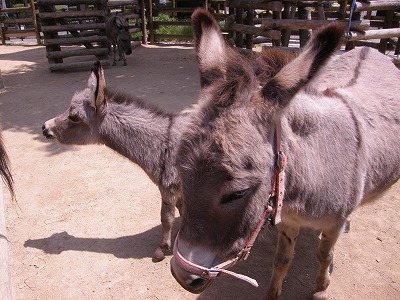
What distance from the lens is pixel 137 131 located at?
11.2 feet

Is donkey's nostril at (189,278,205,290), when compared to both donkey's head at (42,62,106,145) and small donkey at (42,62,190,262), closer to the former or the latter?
small donkey at (42,62,190,262)

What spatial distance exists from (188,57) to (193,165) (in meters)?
11.5

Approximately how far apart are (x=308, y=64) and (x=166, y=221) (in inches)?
92.7

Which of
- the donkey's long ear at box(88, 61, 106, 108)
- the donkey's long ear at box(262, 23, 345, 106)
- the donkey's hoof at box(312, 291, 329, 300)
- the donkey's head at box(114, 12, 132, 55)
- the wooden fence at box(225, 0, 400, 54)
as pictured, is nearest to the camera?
the donkey's long ear at box(262, 23, 345, 106)

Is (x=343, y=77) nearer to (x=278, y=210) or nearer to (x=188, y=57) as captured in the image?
(x=278, y=210)

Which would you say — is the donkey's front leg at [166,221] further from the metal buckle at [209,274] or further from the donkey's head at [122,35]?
the donkey's head at [122,35]

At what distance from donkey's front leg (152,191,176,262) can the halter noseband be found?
1.66 m

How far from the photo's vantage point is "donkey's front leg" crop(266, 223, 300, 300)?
8.46 feet

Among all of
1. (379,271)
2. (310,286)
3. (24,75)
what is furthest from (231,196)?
(24,75)

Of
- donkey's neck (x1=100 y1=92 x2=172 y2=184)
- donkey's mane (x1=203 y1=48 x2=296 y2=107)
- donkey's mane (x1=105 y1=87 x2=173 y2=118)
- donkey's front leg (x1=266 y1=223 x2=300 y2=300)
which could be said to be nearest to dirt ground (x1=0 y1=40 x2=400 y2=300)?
donkey's front leg (x1=266 y1=223 x2=300 y2=300)

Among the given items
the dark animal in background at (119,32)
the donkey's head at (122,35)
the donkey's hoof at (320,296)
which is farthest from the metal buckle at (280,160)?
the donkey's head at (122,35)

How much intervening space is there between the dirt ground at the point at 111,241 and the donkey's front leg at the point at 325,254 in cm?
14

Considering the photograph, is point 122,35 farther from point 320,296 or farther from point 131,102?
point 320,296

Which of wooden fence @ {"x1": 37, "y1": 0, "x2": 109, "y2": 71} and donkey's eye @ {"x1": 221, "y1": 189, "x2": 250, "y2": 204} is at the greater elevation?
wooden fence @ {"x1": 37, "y1": 0, "x2": 109, "y2": 71}
